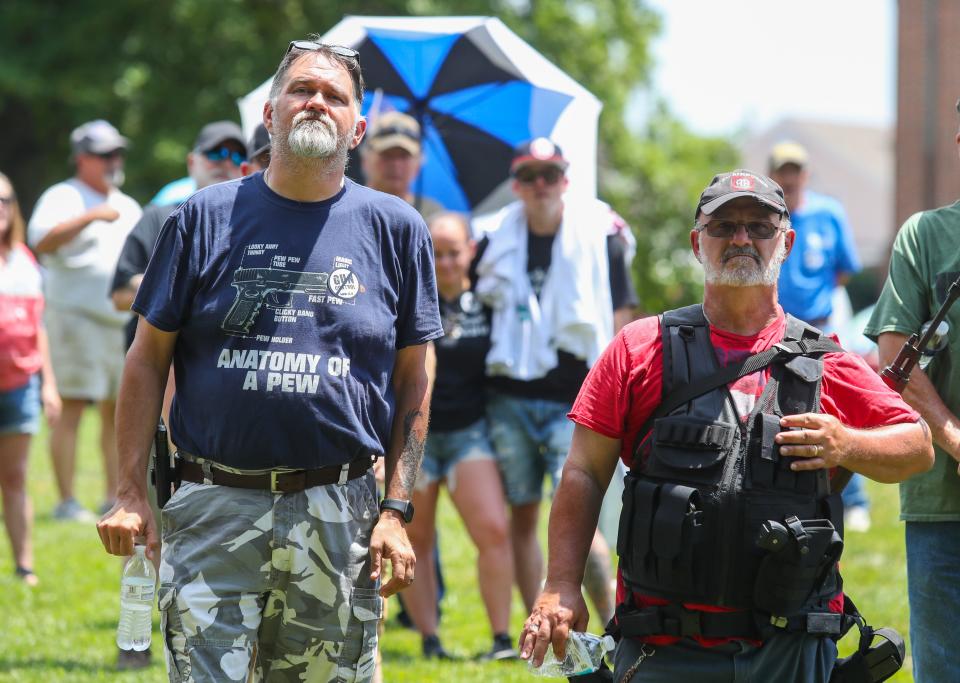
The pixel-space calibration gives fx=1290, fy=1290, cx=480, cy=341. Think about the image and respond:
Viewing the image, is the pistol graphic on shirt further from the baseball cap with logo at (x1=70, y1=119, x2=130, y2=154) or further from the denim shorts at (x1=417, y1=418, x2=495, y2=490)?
the baseball cap with logo at (x1=70, y1=119, x2=130, y2=154)

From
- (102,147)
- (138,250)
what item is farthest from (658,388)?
(102,147)

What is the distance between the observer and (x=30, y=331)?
8289 mm

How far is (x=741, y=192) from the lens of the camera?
3689 mm

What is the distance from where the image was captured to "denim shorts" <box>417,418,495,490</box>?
6566 mm

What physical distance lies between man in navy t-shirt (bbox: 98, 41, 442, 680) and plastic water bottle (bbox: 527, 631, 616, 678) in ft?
1.57

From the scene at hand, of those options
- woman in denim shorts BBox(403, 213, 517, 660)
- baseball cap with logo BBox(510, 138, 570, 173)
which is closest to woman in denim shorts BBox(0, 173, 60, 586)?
woman in denim shorts BBox(403, 213, 517, 660)

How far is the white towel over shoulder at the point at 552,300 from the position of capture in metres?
6.41

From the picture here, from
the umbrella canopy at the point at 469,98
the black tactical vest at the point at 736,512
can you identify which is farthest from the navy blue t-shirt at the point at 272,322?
the umbrella canopy at the point at 469,98

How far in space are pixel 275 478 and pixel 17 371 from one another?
499 centimetres

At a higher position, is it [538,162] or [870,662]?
[538,162]

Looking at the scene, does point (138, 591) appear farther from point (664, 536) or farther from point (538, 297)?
point (538, 297)

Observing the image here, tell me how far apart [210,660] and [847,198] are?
244ft

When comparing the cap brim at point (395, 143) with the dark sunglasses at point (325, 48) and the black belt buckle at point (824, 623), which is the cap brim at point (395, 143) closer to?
the dark sunglasses at point (325, 48)

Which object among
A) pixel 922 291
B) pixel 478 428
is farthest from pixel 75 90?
pixel 922 291
